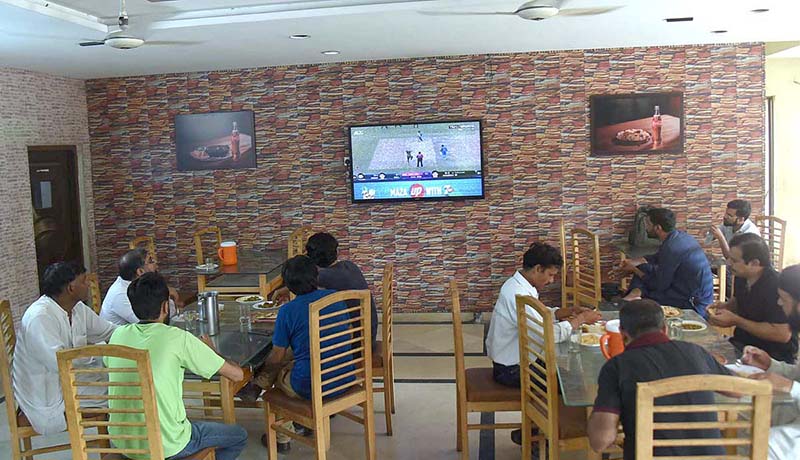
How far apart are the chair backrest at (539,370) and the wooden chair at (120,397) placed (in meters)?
1.48

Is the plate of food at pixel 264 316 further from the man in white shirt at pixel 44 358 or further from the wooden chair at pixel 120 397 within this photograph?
the wooden chair at pixel 120 397

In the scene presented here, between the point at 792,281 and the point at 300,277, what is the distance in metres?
2.13

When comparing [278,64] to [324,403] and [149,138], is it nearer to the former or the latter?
[149,138]

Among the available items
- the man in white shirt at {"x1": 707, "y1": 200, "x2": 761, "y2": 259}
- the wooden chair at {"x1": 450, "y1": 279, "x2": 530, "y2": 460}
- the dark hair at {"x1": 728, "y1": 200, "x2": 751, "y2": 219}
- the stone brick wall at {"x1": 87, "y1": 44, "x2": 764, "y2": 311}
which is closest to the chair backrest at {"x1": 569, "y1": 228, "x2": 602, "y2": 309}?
the stone brick wall at {"x1": 87, "y1": 44, "x2": 764, "y2": 311}

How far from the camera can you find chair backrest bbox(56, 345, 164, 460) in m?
2.50

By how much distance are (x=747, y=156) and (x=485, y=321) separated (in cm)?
273

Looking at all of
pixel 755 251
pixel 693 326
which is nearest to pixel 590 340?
pixel 693 326

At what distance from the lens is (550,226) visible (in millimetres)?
6535

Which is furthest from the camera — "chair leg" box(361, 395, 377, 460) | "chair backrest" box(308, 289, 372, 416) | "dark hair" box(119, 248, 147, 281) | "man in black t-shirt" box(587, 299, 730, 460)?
"dark hair" box(119, 248, 147, 281)

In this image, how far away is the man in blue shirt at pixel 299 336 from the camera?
10.9ft

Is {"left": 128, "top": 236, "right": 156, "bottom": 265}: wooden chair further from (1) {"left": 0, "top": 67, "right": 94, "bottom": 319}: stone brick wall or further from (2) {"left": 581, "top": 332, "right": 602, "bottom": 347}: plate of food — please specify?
(2) {"left": 581, "top": 332, "right": 602, "bottom": 347}: plate of food

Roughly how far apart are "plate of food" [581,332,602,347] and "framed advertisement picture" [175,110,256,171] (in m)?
4.31

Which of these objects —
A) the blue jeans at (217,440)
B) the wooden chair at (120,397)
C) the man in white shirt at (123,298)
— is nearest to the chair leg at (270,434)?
the blue jeans at (217,440)

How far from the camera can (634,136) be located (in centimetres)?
635
